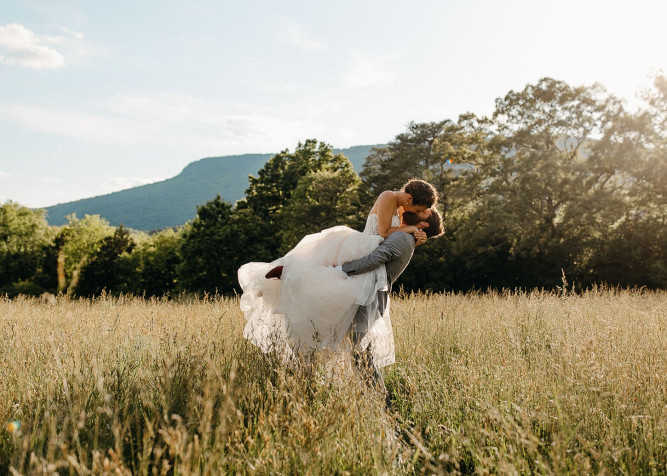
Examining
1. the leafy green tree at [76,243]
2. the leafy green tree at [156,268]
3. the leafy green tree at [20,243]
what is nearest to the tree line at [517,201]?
the leafy green tree at [156,268]

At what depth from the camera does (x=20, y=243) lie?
196ft

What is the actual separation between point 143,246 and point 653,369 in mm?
59774

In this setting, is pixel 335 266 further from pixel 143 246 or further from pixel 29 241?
Answer: pixel 29 241

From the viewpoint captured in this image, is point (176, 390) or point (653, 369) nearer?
point (176, 390)

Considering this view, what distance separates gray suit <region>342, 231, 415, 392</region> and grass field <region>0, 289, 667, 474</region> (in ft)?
1.17

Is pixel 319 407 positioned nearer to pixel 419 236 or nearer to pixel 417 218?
pixel 419 236

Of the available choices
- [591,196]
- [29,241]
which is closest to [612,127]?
[591,196]

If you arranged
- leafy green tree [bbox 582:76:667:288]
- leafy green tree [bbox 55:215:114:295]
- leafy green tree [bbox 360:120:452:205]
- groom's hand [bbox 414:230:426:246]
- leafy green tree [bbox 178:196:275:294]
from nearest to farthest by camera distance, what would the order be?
groom's hand [bbox 414:230:426:246] < leafy green tree [bbox 582:76:667:288] < leafy green tree [bbox 360:120:452:205] < leafy green tree [bbox 178:196:275:294] < leafy green tree [bbox 55:215:114:295]

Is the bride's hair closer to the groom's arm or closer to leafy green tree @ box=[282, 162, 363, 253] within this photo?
the groom's arm

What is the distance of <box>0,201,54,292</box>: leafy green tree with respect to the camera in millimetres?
58281

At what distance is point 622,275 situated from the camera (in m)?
24.7

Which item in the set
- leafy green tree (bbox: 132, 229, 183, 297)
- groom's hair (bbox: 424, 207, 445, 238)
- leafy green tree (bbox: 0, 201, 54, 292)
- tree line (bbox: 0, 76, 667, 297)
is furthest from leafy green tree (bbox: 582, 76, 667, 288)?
leafy green tree (bbox: 0, 201, 54, 292)

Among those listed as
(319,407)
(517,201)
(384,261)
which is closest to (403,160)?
(517,201)

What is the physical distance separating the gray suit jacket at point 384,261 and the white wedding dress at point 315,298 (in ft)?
0.22
